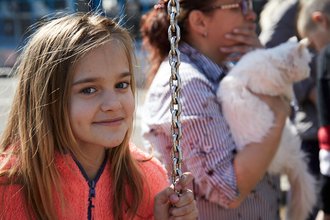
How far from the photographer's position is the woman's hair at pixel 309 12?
3312 mm

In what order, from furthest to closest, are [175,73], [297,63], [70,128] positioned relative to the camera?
1. [297,63]
2. [70,128]
3. [175,73]

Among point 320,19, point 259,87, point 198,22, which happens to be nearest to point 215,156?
point 259,87

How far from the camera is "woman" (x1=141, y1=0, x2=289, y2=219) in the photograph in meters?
2.29

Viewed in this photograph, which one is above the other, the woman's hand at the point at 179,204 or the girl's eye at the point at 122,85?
the girl's eye at the point at 122,85

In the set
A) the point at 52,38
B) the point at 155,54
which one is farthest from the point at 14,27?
the point at 52,38

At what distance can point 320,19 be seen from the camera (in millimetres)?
3316

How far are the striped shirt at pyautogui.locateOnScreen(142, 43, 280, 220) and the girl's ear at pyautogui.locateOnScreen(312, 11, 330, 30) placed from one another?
3.48 feet

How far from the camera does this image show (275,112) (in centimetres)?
238

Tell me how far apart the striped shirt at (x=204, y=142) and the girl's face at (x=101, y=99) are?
0.55 m

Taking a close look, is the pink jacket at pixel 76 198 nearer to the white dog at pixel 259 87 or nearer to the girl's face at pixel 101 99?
the girl's face at pixel 101 99

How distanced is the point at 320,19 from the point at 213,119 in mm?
1263

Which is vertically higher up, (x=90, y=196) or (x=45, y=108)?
(x=45, y=108)

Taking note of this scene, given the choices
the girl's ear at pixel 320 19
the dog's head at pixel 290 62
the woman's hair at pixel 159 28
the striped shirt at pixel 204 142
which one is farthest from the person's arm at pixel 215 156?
the girl's ear at pixel 320 19

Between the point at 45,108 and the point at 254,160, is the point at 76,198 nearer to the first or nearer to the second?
the point at 45,108
